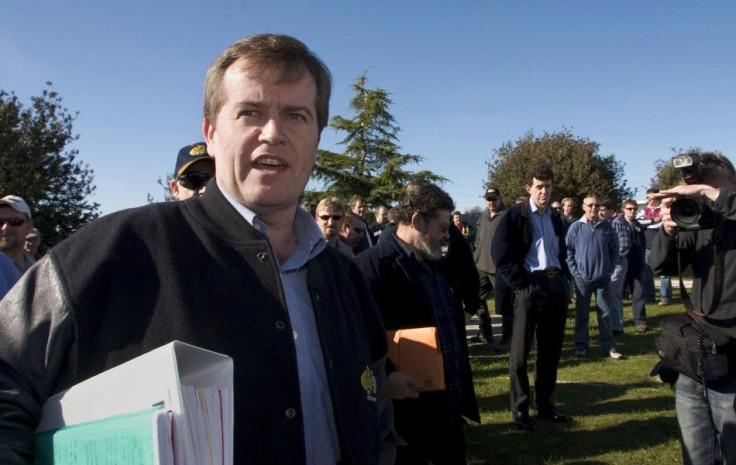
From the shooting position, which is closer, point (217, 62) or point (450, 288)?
point (217, 62)

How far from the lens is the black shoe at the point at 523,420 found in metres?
5.81

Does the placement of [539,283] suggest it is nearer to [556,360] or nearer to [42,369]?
[556,360]

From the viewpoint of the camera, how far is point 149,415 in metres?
0.91

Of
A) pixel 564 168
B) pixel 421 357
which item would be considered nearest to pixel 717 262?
pixel 421 357

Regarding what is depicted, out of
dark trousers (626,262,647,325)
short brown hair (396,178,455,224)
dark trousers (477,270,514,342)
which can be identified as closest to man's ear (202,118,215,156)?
short brown hair (396,178,455,224)

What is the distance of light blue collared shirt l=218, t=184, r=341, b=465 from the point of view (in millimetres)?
1532

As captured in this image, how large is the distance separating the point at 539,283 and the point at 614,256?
3686mm

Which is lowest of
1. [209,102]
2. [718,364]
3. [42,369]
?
[718,364]

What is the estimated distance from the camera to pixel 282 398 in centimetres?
139

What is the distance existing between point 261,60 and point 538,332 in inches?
198

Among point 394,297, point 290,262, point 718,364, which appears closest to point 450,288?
point 394,297

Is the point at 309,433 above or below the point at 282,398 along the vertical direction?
below

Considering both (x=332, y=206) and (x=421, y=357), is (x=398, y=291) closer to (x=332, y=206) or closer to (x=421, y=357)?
(x=421, y=357)

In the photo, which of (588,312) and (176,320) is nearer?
(176,320)
